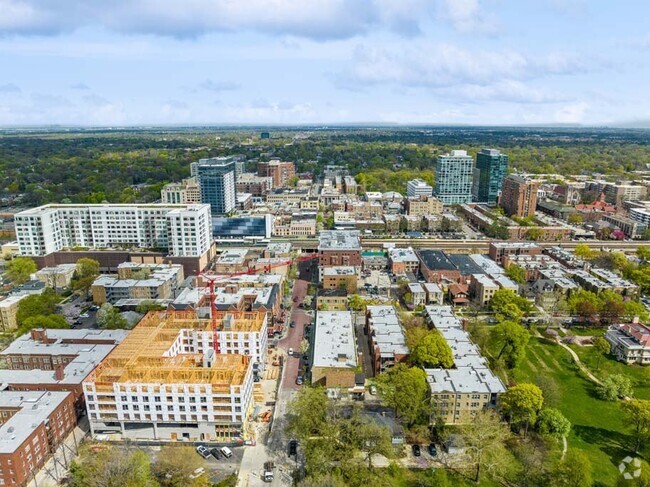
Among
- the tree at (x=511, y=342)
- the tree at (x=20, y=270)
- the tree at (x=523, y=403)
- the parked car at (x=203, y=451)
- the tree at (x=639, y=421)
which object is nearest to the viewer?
the tree at (x=639, y=421)

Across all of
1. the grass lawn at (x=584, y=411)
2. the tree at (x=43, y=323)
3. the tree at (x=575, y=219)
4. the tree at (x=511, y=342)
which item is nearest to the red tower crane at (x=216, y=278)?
the tree at (x=43, y=323)

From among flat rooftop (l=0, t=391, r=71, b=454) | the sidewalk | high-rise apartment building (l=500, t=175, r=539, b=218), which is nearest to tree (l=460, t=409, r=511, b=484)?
the sidewalk

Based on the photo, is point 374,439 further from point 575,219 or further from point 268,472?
point 575,219

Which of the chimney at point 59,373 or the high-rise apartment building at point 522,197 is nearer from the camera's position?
the chimney at point 59,373

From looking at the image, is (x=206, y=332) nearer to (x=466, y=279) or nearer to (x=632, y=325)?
(x=466, y=279)

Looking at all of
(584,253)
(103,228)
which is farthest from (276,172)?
(584,253)

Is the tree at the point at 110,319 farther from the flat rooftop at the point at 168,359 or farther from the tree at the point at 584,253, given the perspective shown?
the tree at the point at 584,253

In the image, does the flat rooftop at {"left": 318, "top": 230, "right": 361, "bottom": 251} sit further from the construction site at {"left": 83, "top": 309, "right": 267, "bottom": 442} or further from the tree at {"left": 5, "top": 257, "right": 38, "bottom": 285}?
the tree at {"left": 5, "top": 257, "right": 38, "bottom": 285}

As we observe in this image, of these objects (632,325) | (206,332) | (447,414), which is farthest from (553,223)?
(206,332)
